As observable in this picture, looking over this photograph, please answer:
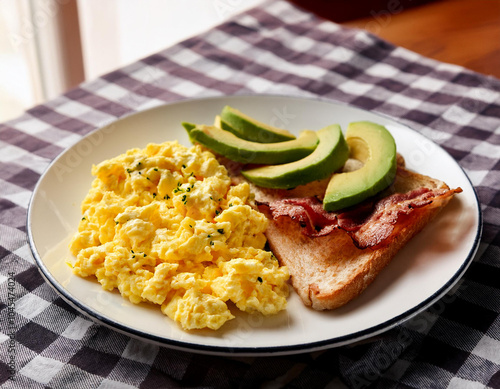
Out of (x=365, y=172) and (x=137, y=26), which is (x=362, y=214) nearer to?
(x=365, y=172)

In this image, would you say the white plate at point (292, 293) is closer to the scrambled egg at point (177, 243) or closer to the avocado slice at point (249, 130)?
the scrambled egg at point (177, 243)

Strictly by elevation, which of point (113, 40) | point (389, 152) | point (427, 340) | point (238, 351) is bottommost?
point (113, 40)

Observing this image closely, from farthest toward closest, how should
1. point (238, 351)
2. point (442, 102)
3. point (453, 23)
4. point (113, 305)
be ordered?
1. point (453, 23)
2. point (442, 102)
3. point (113, 305)
4. point (238, 351)

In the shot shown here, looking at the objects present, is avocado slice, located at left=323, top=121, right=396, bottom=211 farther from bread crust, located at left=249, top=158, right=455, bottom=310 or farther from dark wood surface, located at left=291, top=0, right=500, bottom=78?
→ dark wood surface, located at left=291, top=0, right=500, bottom=78

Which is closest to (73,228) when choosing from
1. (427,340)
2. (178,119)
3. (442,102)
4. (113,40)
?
(178,119)

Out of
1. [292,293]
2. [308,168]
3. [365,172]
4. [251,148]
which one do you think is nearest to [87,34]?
[251,148]

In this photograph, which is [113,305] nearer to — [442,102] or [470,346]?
[470,346]
